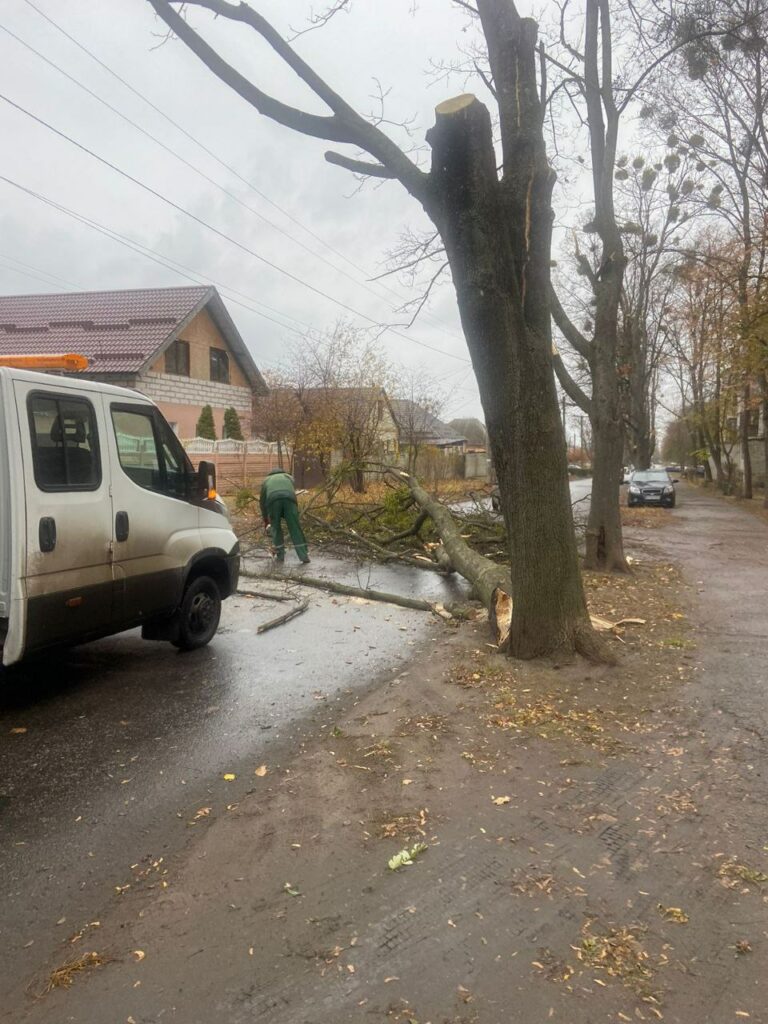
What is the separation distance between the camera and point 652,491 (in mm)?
28984

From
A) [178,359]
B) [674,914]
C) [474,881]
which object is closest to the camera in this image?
[674,914]

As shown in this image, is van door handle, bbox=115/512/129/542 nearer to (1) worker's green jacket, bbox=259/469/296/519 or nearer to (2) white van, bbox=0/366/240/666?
(2) white van, bbox=0/366/240/666

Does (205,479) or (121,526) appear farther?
(205,479)

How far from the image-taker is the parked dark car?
94.2 feet

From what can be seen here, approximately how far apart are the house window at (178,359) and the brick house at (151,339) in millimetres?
35

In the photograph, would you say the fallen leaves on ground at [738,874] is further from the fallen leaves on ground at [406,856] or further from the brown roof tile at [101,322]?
the brown roof tile at [101,322]

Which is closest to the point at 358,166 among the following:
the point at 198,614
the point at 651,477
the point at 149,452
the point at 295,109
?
the point at 295,109

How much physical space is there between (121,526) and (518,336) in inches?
135

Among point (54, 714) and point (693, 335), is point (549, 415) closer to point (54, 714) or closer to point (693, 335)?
point (54, 714)

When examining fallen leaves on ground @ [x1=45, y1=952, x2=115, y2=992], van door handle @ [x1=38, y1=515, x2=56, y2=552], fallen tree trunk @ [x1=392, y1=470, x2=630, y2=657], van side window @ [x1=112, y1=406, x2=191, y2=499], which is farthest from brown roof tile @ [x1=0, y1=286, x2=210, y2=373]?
fallen leaves on ground @ [x1=45, y1=952, x2=115, y2=992]

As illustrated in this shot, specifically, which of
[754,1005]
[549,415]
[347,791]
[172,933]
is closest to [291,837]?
[347,791]

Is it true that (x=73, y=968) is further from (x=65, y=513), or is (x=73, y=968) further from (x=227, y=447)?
(x=227, y=447)

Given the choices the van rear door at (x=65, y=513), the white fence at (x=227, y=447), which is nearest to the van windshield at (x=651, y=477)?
the white fence at (x=227, y=447)

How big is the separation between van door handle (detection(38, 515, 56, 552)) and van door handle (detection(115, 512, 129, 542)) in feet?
2.15
